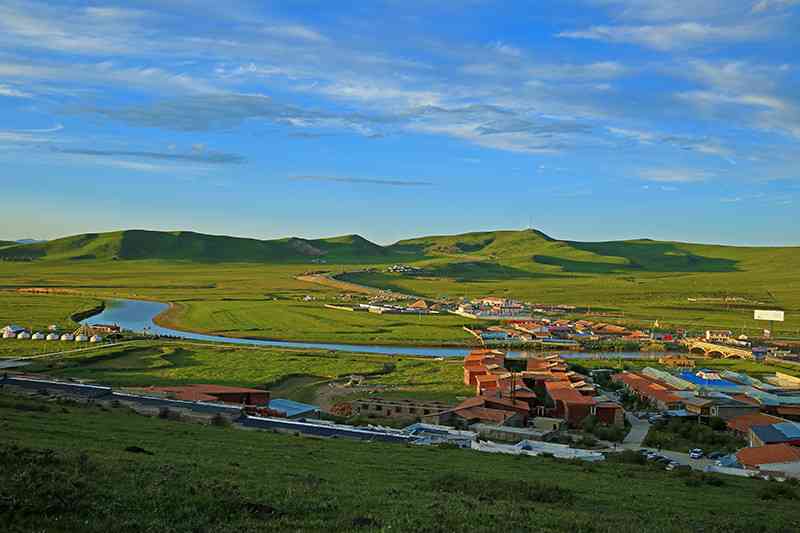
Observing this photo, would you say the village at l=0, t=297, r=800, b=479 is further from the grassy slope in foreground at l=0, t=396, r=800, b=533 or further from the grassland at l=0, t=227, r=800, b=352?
the grassland at l=0, t=227, r=800, b=352

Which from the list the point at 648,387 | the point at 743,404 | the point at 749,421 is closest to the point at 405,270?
the point at 648,387

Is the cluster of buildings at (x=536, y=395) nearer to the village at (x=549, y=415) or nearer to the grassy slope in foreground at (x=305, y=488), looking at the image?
the village at (x=549, y=415)

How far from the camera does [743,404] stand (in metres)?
32.0

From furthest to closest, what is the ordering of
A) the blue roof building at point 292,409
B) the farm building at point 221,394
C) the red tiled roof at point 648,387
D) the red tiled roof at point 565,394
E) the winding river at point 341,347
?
1. the winding river at point 341,347
2. the red tiled roof at point 648,387
3. the red tiled roof at point 565,394
4. the farm building at point 221,394
5. the blue roof building at point 292,409

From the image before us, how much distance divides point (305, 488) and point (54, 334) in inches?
1968

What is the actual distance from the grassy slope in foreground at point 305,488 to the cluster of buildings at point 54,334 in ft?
116

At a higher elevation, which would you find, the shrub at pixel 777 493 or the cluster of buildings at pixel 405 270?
the cluster of buildings at pixel 405 270

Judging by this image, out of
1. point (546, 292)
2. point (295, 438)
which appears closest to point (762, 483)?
point (295, 438)

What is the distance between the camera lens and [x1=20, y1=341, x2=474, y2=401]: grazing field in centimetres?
3812

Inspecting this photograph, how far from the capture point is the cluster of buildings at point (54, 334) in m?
52.8

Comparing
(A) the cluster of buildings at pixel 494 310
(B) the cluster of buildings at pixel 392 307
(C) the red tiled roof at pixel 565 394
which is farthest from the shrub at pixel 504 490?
(B) the cluster of buildings at pixel 392 307

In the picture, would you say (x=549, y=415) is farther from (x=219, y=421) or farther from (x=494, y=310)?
(x=494, y=310)

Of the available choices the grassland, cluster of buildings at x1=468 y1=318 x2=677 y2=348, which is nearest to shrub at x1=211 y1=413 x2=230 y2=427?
the grassland

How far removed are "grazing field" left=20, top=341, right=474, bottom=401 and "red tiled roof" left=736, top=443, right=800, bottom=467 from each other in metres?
15.0
